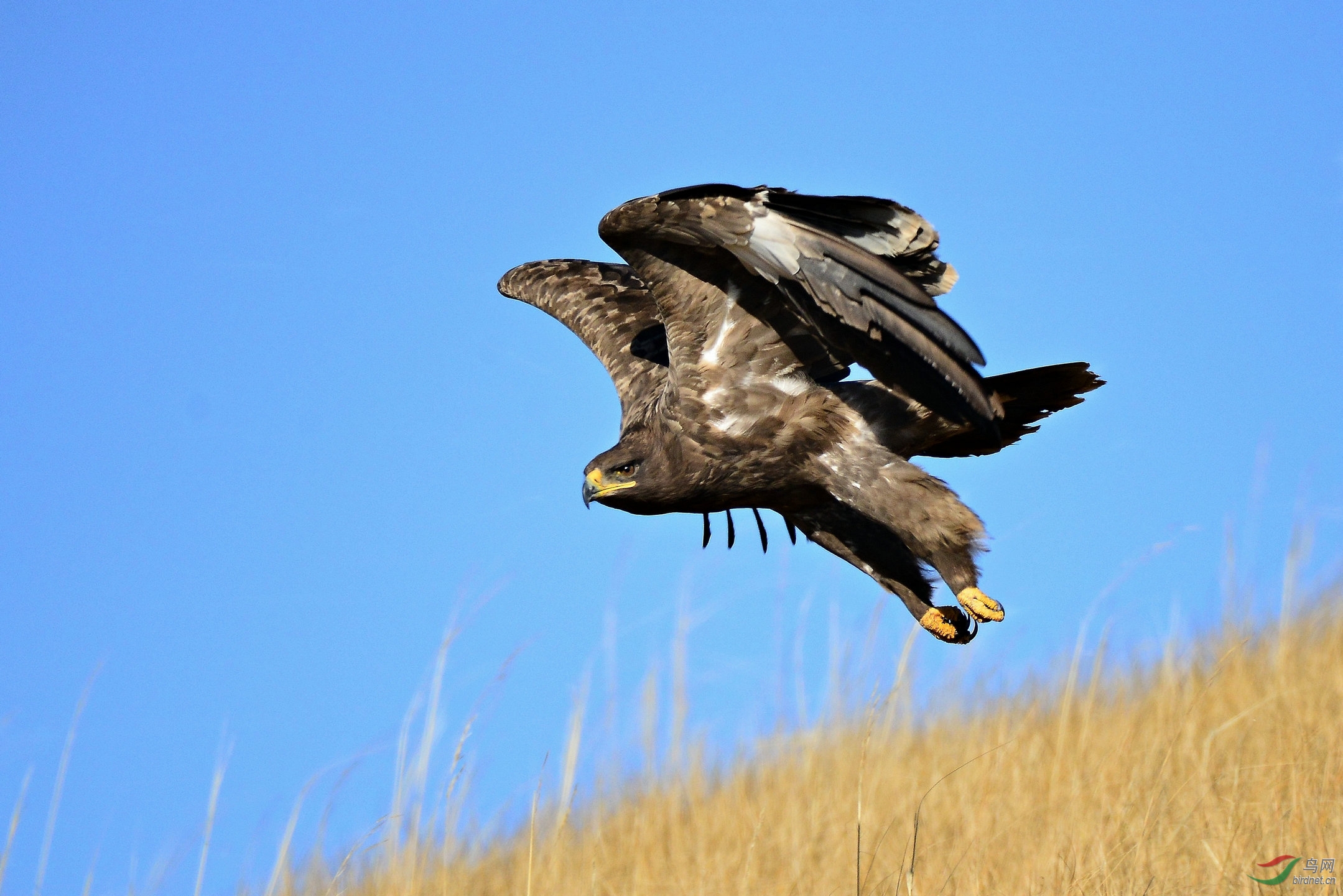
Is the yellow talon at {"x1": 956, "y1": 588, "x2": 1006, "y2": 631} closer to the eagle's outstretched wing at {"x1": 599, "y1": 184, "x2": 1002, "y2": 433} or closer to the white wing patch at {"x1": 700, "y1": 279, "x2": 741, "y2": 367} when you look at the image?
the eagle's outstretched wing at {"x1": 599, "y1": 184, "x2": 1002, "y2": 433}

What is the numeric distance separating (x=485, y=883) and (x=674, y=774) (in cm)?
118

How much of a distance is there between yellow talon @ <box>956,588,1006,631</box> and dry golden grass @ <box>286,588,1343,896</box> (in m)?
0.67

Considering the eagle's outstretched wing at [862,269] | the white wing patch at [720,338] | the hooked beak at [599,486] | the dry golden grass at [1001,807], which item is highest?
the white wing patch at [720,338]

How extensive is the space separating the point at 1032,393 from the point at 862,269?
1.25 meters

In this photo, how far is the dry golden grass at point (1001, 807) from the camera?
197 inches

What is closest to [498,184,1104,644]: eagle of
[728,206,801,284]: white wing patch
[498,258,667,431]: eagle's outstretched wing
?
[728,206,801,284]: white wing patch

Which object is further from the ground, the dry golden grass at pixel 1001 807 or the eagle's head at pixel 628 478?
the eagle's head at pixel 628 478

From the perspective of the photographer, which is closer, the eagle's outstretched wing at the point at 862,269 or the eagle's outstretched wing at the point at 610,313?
the eagle's outstretched wing at the point at 862,269

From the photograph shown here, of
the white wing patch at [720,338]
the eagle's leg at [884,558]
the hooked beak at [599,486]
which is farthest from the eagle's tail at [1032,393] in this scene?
the hooked beak at [599,486]

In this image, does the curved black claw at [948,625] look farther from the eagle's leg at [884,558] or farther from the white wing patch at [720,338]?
the white wing patch at [720,338]

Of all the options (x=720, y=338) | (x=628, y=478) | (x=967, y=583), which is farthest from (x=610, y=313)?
(x=967, y=583)

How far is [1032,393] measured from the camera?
16.9ft

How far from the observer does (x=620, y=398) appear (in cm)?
610

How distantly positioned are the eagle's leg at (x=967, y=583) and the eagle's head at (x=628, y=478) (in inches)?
46.0
